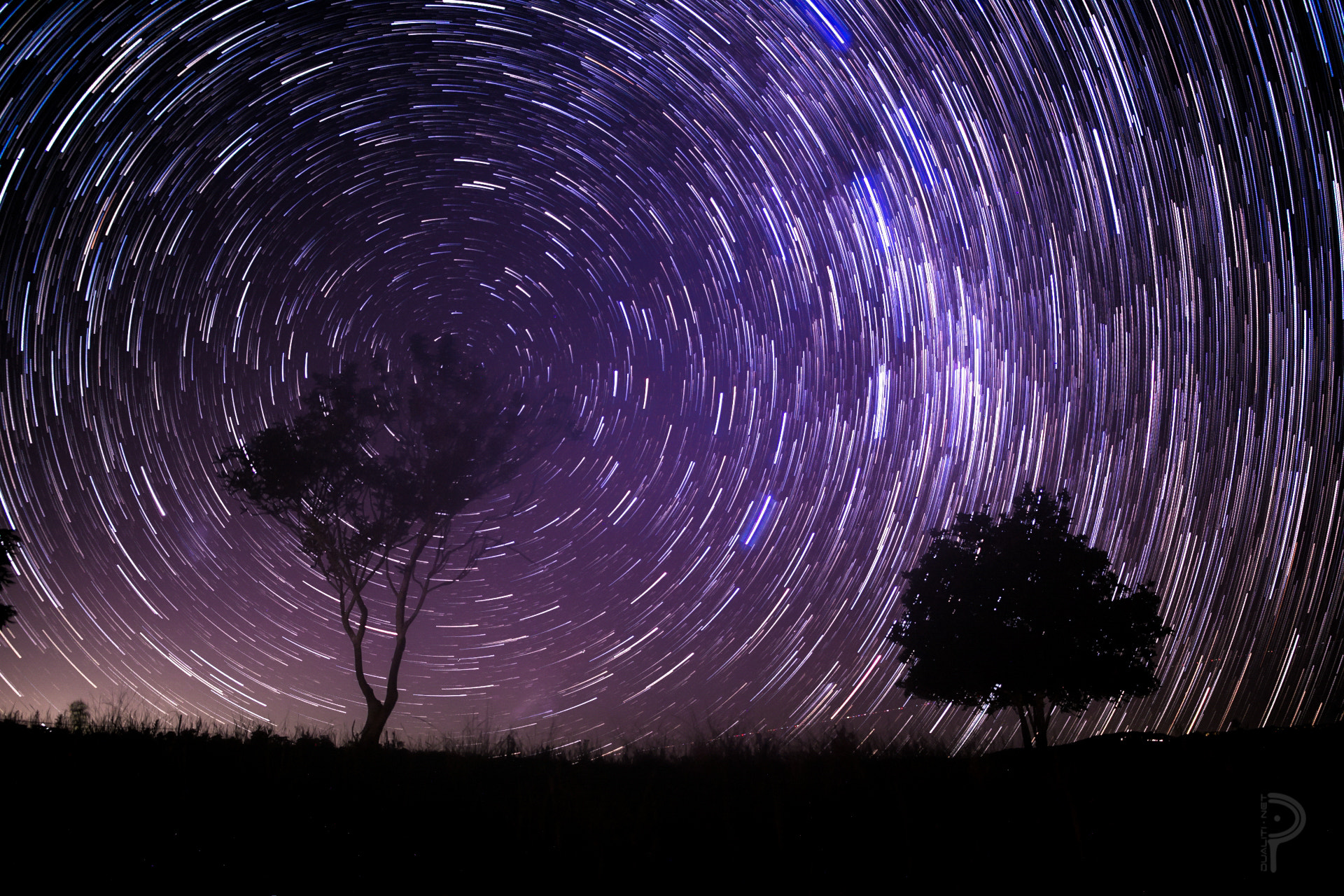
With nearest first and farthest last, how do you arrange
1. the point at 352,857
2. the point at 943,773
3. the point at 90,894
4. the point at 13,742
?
the point at 90,894 < the point at 352,857 < the point at 13,742 < the point at 943,773

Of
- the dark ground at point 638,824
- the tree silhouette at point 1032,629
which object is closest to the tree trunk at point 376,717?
the dark ground at point 638,824

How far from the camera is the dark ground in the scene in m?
3.34

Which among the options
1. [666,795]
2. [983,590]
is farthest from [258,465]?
[983,590]

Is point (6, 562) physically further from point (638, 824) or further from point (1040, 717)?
point (1040, 717)

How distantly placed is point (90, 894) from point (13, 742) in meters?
3.34

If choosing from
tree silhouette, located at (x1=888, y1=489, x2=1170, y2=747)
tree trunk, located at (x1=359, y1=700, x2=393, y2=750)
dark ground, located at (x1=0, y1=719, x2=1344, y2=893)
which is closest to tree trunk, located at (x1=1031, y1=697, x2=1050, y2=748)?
tree silhouette, located at (x1=888, y1=489, x2=1170, y2=747)

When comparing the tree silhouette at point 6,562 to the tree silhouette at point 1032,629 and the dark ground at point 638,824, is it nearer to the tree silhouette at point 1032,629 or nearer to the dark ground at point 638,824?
the dark ground at point 638,824

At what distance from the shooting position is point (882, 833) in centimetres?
404

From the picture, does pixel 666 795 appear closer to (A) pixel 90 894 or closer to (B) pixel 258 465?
(A) pixel 90 894

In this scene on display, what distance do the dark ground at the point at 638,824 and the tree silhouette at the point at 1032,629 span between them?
11.5 m

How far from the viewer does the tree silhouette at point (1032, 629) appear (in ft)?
53.9

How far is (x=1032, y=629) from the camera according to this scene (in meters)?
16.7

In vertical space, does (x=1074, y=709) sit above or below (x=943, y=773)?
below

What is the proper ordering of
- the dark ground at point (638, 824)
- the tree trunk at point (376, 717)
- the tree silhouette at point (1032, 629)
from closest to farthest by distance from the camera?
the dark ground at point (638, 824) → the tree trunk at point (376, 717) → the tree silhouette at point (1032, 629)
